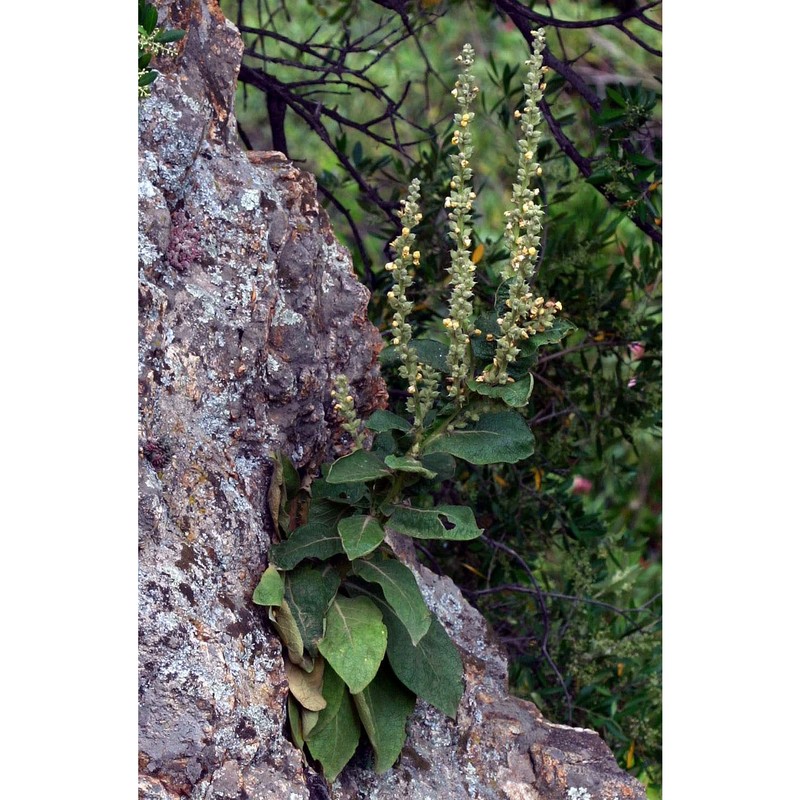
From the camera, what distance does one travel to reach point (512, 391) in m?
1.22

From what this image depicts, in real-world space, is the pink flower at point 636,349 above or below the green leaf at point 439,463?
above

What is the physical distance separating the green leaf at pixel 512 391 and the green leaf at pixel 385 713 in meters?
0.38

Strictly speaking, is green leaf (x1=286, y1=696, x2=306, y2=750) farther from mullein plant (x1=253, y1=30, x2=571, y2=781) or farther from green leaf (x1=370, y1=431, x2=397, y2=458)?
green leaf (x1=370, y1=431, x2=397, y2=458)

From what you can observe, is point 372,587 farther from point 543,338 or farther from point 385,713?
point 543,338

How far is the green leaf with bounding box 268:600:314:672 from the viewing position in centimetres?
128

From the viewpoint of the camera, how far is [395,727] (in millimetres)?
1337

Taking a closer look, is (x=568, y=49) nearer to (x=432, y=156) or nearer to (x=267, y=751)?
(x=432, y=156)

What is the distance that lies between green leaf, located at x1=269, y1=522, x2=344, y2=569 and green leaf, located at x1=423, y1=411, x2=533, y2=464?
6.6 inches

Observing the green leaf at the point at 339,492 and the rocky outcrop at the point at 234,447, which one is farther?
the green leaf at the point at 339,492

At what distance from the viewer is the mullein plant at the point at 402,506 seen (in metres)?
1.20

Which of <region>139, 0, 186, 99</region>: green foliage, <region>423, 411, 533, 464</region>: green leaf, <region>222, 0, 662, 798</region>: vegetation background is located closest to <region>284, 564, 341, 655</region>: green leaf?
<region>423, 411, 533, 464</region>: green leaf

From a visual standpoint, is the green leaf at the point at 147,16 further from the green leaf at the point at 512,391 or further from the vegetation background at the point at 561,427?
the vegetation background at the point at 561,427

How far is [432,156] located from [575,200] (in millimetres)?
535

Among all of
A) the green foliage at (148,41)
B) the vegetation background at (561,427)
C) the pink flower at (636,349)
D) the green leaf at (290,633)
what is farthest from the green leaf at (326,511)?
the pink flower at (636,349)
